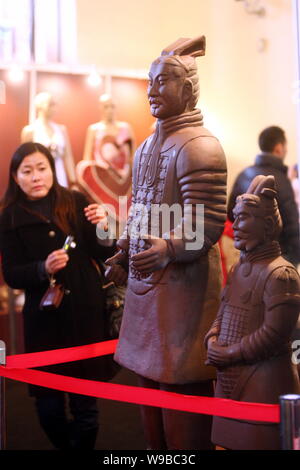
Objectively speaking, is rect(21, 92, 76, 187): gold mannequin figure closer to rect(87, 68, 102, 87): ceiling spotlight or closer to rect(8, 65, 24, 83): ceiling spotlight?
rect(8, 65, 24, 83): ceiling spotlight

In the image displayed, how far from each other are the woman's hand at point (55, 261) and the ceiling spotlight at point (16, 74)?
1.93 m

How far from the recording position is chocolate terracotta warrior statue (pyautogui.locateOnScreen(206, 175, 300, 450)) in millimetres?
2363

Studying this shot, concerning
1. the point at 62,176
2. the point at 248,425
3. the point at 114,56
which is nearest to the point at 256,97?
the point at 114,56

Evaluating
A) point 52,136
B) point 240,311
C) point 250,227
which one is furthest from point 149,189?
point 52,136

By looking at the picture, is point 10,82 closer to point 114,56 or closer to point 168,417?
point 114,56

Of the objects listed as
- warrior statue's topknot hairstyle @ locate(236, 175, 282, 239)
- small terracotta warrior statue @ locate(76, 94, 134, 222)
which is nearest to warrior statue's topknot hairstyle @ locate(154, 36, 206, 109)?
warrior statue's topknot hairstyle @ locate(236, 175, 282, 239)

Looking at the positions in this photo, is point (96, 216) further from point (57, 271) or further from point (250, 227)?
point (250, 227)

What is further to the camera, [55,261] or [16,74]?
[16,74]

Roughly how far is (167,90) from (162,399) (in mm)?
1002

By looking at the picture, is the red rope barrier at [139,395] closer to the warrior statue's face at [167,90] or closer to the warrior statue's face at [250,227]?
the warrior statue's face at [250,227]

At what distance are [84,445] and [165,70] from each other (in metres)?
1.74

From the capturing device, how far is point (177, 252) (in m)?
2.47

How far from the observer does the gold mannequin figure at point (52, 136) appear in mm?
4957

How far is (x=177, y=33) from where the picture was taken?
3.23 m
